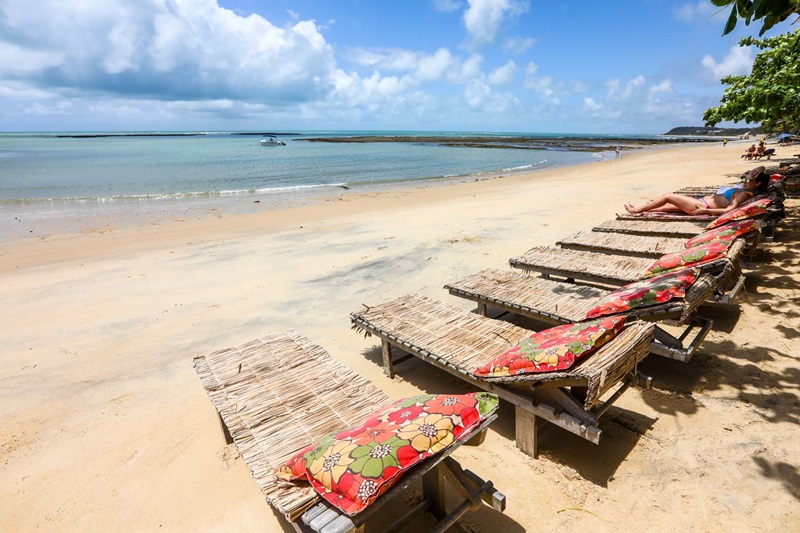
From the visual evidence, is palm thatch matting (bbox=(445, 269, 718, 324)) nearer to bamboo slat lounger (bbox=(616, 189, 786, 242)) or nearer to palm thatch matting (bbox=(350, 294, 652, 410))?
palm thatch matting (bbox=(350, 294, 652, 410))

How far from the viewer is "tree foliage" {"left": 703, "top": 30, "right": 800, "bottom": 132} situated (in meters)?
7.18

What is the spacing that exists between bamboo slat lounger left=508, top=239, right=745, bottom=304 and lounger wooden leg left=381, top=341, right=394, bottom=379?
3018 millimetres

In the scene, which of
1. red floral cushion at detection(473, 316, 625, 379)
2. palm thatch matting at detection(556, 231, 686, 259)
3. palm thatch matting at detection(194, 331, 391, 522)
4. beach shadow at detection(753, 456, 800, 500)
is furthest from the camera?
palm thatch matting at detection(556, 231, 686, 259)

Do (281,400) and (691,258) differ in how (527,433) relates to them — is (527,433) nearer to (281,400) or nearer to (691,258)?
(281,400)

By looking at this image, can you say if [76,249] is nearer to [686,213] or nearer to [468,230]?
[468,230]

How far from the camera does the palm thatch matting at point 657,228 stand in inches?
303

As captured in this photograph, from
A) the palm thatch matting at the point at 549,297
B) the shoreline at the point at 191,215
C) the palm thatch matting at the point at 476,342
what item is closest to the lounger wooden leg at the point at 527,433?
the palm thatch matting at the point at 476,342

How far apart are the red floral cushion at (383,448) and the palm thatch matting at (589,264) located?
153 inches

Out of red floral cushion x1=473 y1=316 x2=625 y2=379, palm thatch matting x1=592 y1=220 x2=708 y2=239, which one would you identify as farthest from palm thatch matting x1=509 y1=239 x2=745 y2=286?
red floral cushion x1=473 y1=316 x2=625 y2=379

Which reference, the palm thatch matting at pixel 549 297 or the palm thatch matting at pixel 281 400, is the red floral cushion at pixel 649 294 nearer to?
the palm thatch matting at pixel 549 297

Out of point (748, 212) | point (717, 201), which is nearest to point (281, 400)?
point (748, 212)

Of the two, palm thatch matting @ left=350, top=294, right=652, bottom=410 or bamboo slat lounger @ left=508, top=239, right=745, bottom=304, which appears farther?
bamboo slat lounger @ left=508, top=239, right=745, bottom=304

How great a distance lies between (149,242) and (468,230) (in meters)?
8.80

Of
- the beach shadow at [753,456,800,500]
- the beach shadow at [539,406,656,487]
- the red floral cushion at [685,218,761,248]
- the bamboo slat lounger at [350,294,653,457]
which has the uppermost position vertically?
the red floral cushion at [685,218,761,248]
